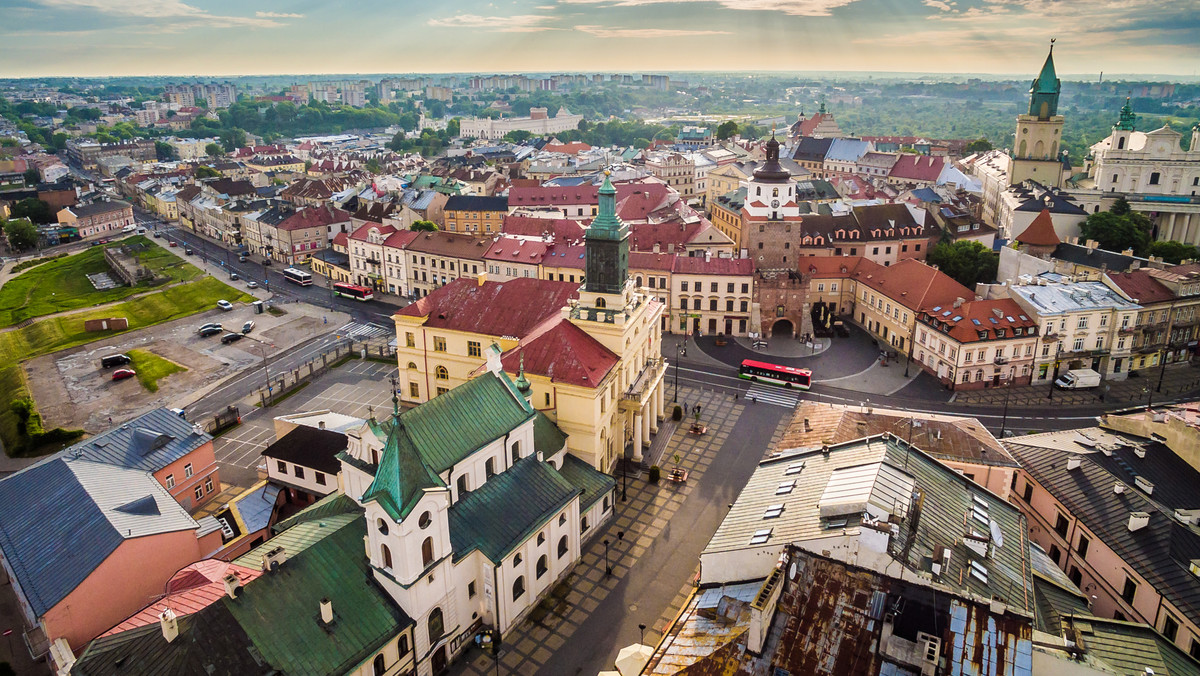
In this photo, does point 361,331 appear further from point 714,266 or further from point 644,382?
point 644,382

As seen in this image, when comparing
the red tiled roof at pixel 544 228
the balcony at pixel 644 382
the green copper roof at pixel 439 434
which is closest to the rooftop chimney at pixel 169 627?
the green copper roof at pixel 439 434

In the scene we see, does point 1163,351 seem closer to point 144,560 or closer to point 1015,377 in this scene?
point 1015,377

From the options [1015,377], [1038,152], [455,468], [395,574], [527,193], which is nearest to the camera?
[395,574]

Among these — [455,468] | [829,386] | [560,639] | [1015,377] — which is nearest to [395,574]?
[455,468]

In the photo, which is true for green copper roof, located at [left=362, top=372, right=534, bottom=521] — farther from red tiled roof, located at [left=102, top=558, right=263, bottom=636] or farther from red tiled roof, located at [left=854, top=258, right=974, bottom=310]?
red tiled roof, located at [left=854, top=258, right=974, bottom=310]

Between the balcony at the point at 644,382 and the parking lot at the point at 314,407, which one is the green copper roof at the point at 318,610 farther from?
the parking lot at the point at 314,407

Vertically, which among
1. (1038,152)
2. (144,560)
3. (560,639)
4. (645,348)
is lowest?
(560,639)

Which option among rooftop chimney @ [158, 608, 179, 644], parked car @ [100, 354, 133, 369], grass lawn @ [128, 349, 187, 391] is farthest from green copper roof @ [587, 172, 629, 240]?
parked car @ [100, 354, 133, 369]
